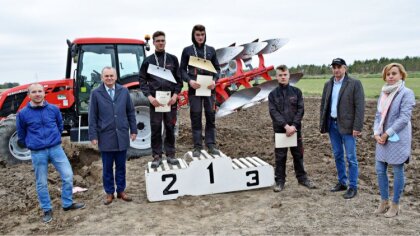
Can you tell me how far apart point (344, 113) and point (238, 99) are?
159 inches

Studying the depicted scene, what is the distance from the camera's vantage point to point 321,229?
163 inches

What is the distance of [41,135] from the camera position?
4.62 meters

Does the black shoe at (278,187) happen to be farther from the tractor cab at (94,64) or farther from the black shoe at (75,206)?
the tractor cab at (94,64)

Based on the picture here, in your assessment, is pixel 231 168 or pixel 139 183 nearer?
pixel 231 168

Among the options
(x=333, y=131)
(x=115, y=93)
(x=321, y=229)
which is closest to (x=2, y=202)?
(x=115, y=93)

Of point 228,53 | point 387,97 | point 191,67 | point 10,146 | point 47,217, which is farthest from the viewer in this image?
point 228,53

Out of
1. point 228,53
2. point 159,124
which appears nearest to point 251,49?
point 228,53

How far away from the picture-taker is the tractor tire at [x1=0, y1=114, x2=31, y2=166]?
283 inches

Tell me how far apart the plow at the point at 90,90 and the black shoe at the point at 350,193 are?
387 centimetres

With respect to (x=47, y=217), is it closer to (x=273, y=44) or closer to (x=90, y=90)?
(x=90, y=90)

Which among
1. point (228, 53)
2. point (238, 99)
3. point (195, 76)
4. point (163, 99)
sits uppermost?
point (228, 53)

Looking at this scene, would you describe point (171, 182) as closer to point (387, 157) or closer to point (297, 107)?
point (297, 107)

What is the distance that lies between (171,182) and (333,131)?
2218mm

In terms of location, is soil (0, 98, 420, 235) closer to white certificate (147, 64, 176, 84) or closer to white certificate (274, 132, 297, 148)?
white certificate (274, 132, 297, 148)
